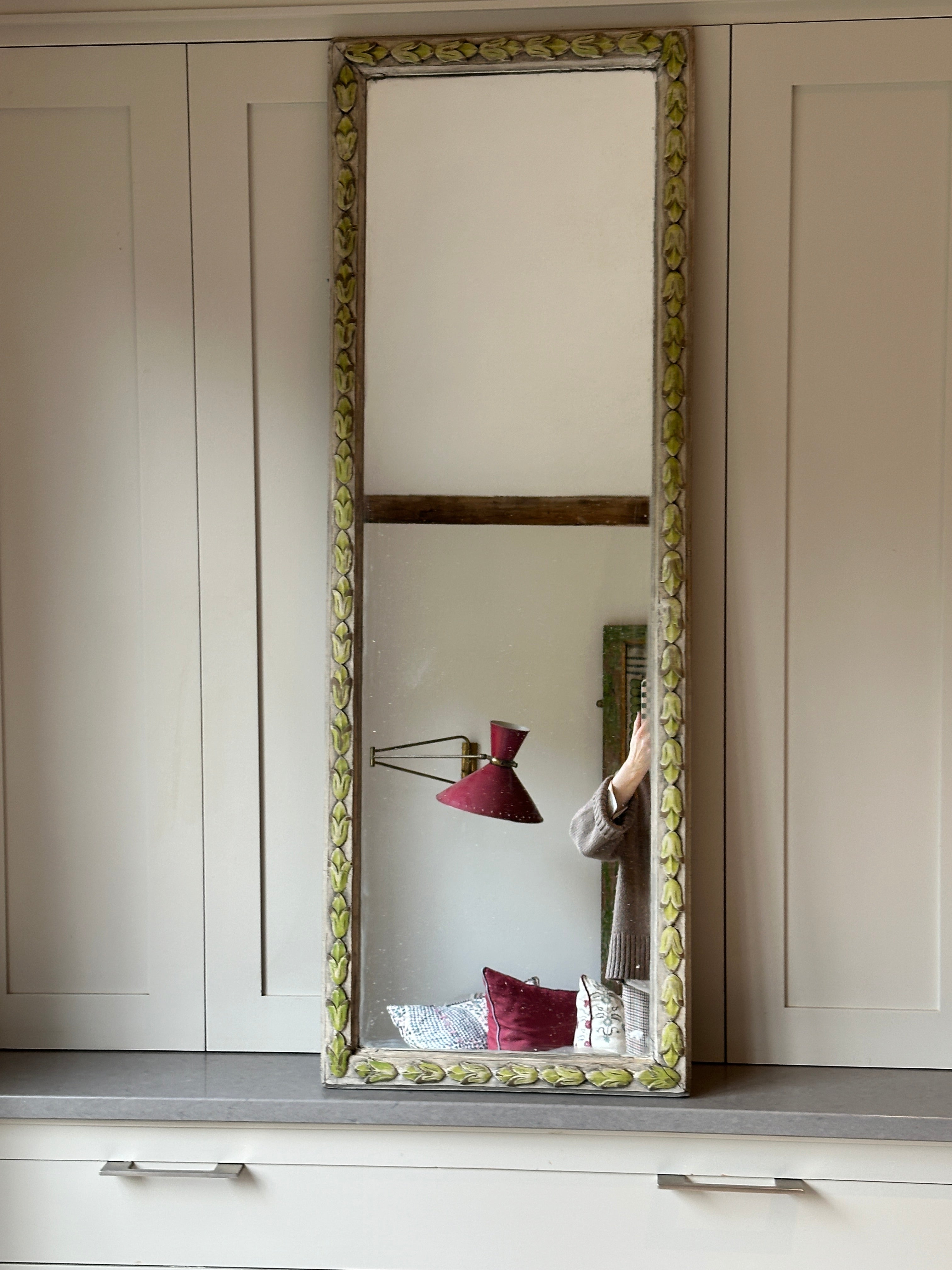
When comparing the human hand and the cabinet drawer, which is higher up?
the human hand

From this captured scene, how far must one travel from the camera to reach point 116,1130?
160 cm

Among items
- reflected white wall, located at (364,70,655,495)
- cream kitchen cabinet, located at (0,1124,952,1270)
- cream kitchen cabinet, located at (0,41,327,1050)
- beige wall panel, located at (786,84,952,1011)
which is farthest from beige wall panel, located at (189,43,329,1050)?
beige wall panel, located at (786,84,952,1011)

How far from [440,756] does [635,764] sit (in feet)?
1.05

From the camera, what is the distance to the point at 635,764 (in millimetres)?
1659

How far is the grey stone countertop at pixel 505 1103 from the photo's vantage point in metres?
1.52

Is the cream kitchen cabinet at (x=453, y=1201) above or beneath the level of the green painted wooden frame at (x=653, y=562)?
beneath

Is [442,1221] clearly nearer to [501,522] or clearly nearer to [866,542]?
[501,522]

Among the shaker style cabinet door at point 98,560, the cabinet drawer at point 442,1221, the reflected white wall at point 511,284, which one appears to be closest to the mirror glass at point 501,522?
the reflected white wall at point 511,284

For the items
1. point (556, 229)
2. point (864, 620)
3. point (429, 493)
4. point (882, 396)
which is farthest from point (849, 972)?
point (556, 229)

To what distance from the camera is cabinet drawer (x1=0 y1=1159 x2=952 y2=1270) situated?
152cm

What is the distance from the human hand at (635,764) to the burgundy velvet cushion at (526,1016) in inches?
13.3

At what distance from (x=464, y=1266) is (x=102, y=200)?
1.85m

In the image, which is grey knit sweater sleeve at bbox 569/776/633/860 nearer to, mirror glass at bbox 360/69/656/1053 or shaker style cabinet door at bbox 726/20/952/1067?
mirror glass at bbox 360/69/656/1053

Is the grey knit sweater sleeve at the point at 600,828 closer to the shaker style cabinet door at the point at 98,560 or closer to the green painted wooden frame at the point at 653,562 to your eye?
the green painted wooden frame at the point at 653,562
